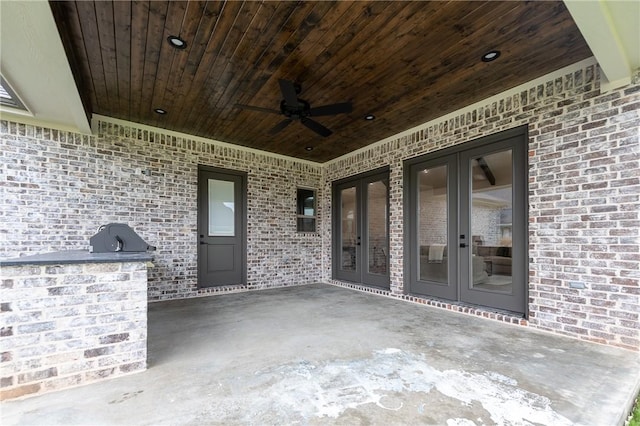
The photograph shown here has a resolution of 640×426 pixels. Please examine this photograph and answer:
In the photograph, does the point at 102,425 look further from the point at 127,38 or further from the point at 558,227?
the point at 558,227

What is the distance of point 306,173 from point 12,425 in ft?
19.9

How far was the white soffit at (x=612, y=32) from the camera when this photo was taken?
2172 mm

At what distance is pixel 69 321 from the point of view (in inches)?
84.5

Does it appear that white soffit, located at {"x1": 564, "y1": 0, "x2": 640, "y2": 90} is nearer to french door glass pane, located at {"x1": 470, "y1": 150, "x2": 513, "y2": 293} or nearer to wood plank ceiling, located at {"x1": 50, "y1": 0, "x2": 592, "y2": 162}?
wood plank ceiling, located at {"x1": 50, "y1": 0, "x2": 592, "y2": 162}

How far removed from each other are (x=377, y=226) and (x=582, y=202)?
328 centimetres

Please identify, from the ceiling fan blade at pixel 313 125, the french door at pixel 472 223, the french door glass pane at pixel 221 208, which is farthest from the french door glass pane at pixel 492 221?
the french door glass pane at pixel 221 208

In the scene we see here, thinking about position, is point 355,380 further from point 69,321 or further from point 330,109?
point 330,109

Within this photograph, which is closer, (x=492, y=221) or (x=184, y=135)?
(x=492, y=221)

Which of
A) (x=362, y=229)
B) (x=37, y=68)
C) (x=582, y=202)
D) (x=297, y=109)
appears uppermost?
(x=37, y=68)

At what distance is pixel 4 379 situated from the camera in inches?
76.8

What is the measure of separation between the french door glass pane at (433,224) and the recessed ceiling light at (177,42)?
3.99 m

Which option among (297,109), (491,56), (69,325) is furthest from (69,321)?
(491,56)

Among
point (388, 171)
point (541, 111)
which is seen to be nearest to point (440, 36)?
point (541, 111)

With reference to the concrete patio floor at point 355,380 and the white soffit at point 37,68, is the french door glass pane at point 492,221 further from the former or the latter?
the white soffit at point 37,68
